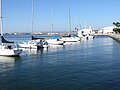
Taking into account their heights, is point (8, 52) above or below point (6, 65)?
above

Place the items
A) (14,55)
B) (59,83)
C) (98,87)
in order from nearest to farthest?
(98,87) < (59,83) < (14,55)

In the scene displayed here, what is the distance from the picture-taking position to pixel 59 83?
820 inches

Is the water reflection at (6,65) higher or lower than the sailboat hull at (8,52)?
lower

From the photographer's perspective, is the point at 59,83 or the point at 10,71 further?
the point at 10,71

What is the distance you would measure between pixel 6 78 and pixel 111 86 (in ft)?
31.8

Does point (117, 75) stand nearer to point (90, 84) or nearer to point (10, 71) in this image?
point (90, 84)

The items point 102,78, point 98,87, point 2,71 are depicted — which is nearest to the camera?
point 98,87

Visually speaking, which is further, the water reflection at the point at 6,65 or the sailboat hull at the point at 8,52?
the sailboat hull at the point at 8,52

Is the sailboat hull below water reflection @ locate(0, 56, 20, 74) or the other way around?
the other way around

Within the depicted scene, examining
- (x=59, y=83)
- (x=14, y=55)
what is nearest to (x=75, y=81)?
(x=59, y=83)

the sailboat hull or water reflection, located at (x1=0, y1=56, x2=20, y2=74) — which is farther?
the sailboat hull

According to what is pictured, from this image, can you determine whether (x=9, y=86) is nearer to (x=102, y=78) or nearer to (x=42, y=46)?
(x=102, y=78)

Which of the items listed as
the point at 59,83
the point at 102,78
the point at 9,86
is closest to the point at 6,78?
the point at 9,86

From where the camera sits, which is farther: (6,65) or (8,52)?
(8,52)
